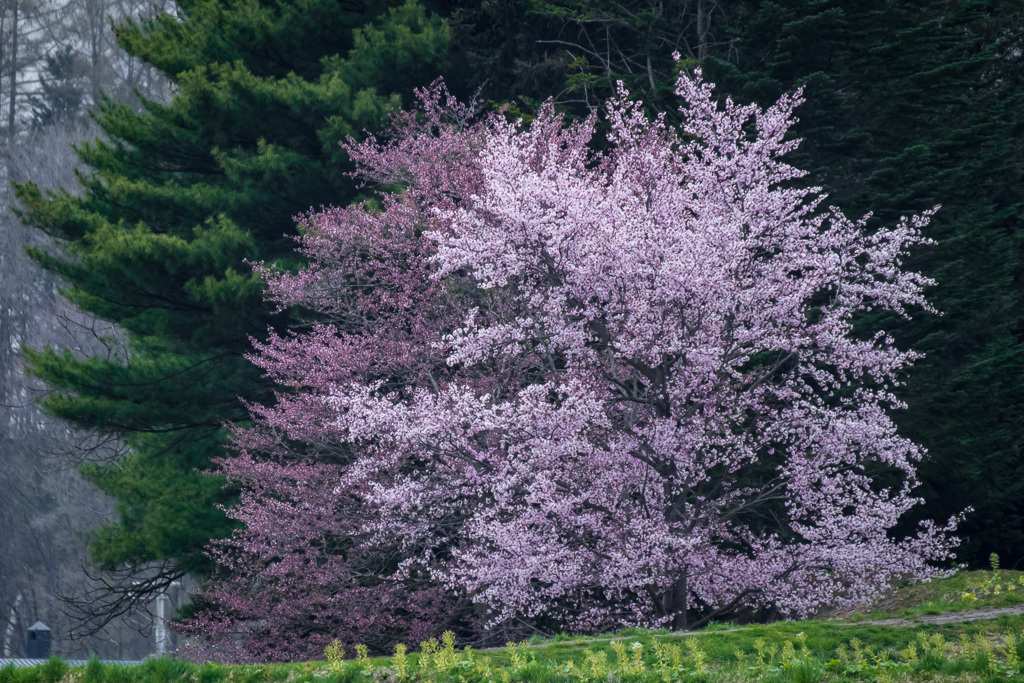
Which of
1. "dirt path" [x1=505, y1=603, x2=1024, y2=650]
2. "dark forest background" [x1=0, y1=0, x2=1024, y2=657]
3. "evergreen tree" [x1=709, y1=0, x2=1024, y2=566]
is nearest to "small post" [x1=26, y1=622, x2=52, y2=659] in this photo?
"dark forest background" [x1=0, y1=0, x2=1024, y2=657]

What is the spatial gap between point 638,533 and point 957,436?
6.82 meters

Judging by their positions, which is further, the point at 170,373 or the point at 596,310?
the point at 170,373

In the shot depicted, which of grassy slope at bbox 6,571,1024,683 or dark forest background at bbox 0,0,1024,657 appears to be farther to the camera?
dark forest background at bbox 0,0,1024,657

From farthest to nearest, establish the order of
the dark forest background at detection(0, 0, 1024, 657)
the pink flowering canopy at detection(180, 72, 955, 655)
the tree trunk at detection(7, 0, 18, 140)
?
the tree trunk at detection(7, 0, 18, 140) → the dark forest background at detection(0, 0, 1024, 657) → the pink flowering canopy at detection(180, 72, 955, 655)

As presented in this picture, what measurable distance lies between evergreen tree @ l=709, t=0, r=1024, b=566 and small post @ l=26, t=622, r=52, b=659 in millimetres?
12858

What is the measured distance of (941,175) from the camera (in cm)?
1490

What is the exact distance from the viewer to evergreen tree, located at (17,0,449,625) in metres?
16.0

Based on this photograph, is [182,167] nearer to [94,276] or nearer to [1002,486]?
[94,276]

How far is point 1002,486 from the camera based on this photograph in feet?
48.9

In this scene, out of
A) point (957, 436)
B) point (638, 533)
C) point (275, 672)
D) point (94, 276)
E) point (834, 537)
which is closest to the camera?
point (275, 672)

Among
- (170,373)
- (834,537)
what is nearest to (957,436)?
(834,537)

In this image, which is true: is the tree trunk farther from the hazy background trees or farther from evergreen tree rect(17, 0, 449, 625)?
evergreen tree rect(17, 0, 449, 625)

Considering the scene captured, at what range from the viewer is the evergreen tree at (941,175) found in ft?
48.1

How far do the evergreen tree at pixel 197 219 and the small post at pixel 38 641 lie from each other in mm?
2127
